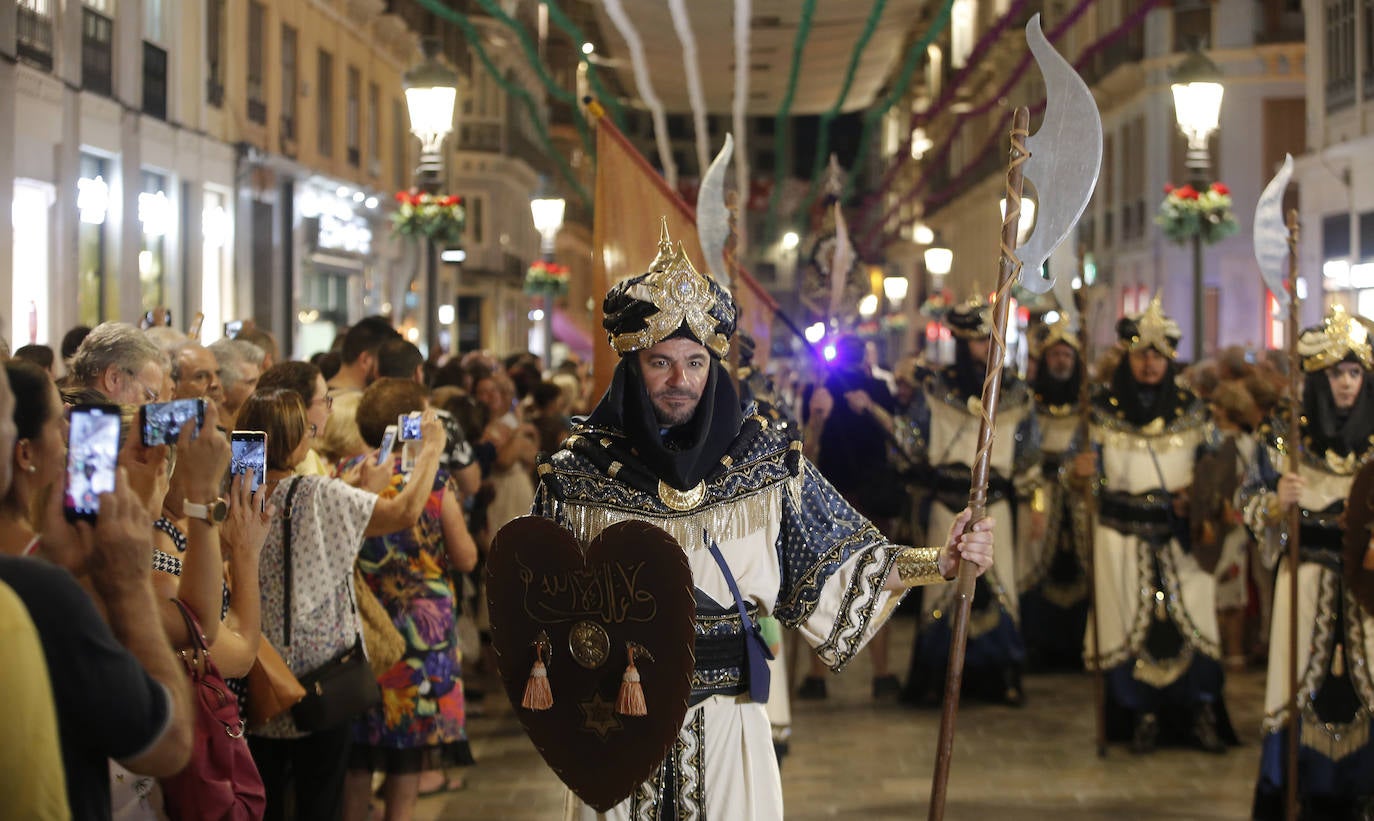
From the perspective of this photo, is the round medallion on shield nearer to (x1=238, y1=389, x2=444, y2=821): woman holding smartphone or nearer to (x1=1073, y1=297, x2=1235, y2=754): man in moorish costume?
(x1=238, y1=389, x2=444, y2=821): woman holding smartphone

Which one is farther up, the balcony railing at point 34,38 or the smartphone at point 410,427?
the balcony railing at point 34,38

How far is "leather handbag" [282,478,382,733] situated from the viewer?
571 cm

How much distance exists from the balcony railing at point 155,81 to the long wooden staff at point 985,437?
16317mm

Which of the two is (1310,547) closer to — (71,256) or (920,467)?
(920,467)

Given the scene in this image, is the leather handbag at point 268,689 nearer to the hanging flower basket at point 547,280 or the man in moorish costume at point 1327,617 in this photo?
the man in moorish costume at point 1327,617

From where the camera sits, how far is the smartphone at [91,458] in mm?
3010

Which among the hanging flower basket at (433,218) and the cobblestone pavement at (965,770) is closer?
the cobblestone pavement at (965,770)

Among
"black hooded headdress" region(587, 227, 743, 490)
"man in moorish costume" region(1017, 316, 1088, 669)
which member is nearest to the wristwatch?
"black hooded headdress" region(587, 227, 743, 490)

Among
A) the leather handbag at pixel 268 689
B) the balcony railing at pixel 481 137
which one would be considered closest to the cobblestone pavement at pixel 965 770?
the leather handbag at pixel 268 689

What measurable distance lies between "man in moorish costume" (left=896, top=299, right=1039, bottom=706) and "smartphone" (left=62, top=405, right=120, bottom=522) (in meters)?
8.08

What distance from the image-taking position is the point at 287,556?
573cm

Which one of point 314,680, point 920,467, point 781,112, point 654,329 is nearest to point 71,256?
point 781,112

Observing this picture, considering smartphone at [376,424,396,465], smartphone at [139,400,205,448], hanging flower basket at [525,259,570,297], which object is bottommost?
smartphone at [376,424,396,465]

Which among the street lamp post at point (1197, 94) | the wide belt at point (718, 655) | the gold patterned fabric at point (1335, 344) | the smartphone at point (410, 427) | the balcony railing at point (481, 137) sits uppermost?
the balcony railing at point (481, 137)
